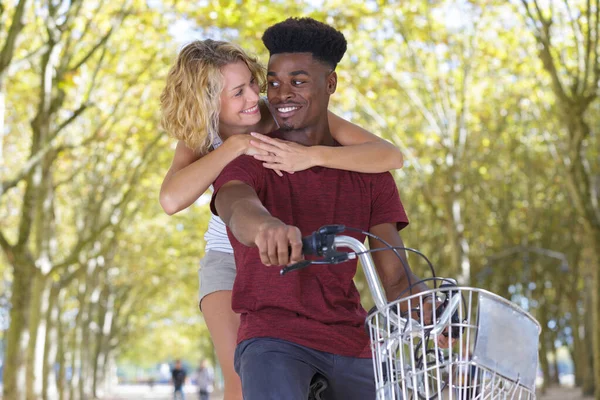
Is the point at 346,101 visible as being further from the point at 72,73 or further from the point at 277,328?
the point at 277,328

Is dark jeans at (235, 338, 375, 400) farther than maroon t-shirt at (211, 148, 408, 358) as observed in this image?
No

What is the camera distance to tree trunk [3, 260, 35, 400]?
12.1 metres

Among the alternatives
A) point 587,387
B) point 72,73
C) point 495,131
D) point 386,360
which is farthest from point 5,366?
point 587,387

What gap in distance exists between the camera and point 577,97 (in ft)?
41.3

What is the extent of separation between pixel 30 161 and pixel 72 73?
4.35 ft

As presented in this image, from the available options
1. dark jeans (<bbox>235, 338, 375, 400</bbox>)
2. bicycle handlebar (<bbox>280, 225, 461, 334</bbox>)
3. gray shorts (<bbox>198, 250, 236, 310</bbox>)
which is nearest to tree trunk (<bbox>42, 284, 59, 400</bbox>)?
gray shorts (<bbox>198, 250, 236, 310</bbox>)

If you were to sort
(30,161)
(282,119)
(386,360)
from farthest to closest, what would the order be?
(30,161) < (282,119) < (386,360)

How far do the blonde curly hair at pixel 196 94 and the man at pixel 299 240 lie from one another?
1.31 feet

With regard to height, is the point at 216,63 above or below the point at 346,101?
below

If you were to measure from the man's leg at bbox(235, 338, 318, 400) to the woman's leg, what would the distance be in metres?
1.12

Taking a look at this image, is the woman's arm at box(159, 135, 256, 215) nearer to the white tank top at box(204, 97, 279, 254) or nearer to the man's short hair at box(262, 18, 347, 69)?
the man's short hair at box(262, 18, 347, 69)

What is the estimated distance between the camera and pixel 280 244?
233 cm

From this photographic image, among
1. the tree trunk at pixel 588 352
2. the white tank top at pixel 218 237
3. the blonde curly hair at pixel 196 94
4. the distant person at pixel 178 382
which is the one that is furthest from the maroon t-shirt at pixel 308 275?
the distant person at pixel 178 382

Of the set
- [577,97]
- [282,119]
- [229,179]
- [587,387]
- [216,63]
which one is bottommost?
[587,387]
